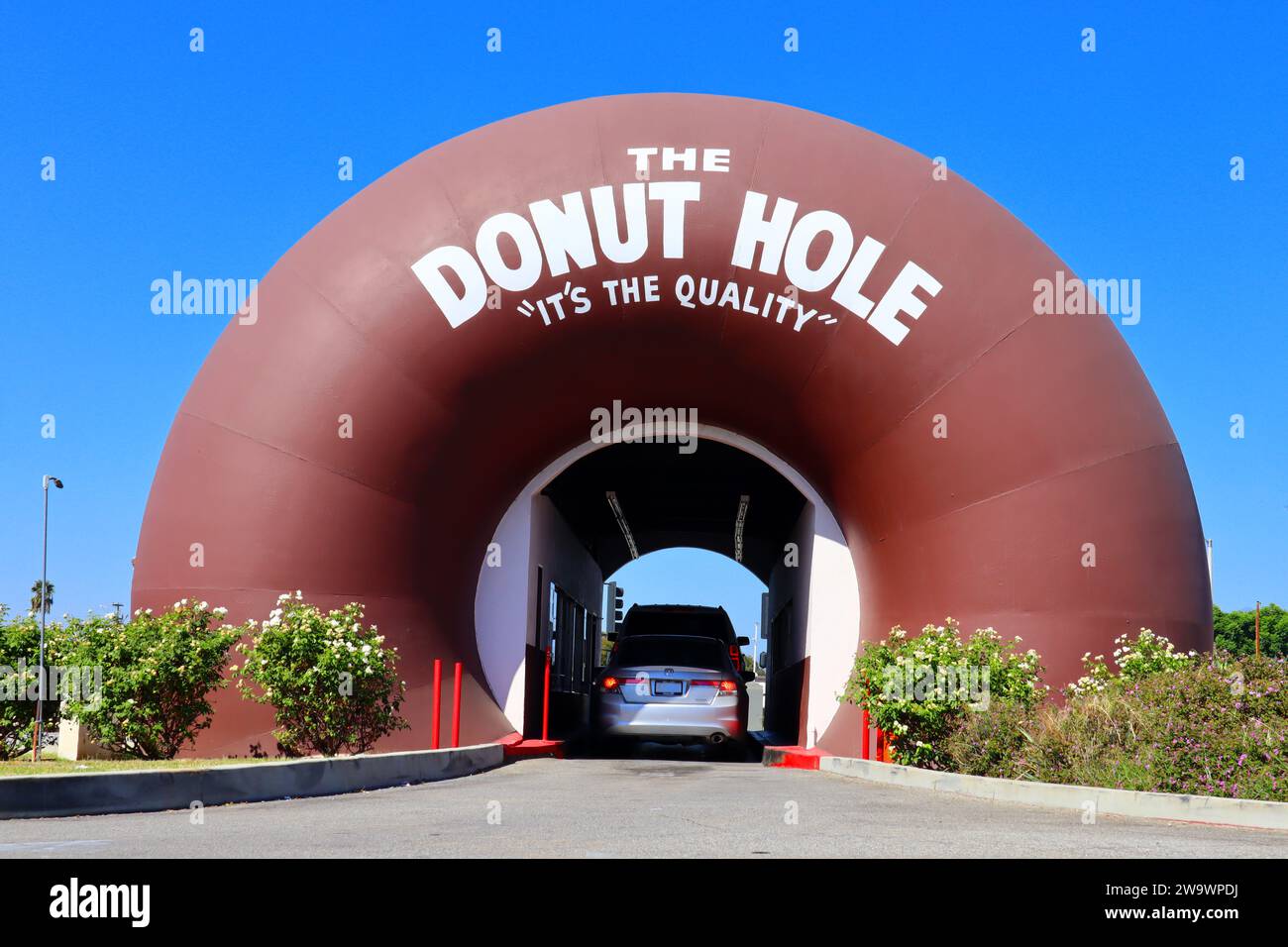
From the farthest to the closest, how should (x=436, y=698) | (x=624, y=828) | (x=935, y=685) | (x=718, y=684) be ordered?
1. (x=718, y=684)
2. (x=436, y=698)
3. (x=935, y=685)
4. (x=624, y=828)

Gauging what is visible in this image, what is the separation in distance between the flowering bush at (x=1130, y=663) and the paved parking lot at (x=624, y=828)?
291 cm

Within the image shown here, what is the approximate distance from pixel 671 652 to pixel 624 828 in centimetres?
1016

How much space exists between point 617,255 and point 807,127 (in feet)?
9.07

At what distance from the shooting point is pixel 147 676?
12.5m

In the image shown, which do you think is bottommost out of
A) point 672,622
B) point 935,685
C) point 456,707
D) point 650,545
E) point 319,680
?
point 456,707

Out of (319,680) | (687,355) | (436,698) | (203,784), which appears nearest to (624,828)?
(203,784)

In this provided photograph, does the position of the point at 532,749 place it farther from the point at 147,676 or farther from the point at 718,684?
the point at 147,676

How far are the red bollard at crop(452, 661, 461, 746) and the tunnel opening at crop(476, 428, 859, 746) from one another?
1612 millimetres

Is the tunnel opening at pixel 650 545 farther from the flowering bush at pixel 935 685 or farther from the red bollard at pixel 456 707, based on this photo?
the flowering bush at pixel 935 685

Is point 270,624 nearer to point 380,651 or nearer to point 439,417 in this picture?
point 380,651

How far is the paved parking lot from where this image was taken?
6930mm

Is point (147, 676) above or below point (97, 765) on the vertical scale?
above

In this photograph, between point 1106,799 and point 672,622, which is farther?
point 672,622
